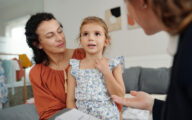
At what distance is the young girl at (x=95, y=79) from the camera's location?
1.14m

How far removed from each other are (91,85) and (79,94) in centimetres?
11

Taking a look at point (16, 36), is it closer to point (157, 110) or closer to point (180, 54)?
point (157, 110)

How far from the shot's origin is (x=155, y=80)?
95.9 inches

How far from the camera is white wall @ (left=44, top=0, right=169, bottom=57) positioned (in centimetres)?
313

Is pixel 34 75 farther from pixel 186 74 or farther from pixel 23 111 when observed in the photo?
pixel 186 74

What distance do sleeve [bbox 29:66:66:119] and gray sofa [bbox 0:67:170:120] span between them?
411mm

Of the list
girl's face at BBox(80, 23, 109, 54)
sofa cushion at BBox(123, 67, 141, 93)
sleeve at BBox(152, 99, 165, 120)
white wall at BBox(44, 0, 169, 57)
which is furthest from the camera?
white wall at BBox(44, 0, 169, 57)

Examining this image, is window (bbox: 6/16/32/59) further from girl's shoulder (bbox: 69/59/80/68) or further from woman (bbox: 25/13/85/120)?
girl's shoulder (bbox: 69/59/80/68)

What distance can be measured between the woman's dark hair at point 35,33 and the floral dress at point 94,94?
0.44m

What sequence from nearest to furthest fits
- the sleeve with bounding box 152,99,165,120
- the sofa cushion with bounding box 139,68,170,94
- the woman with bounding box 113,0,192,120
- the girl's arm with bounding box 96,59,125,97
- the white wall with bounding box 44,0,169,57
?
the woman with bounding box 113,0,192,120
the sleeve with bounding box 152,99,165,120
the girl's arm with bounding box 96,59,125,97
the sofa cushion with bounding box 139,68,170,94
the white wall with bounding box 44,0,169,57

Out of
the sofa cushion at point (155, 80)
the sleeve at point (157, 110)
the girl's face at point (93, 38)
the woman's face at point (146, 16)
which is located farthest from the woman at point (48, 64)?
the sofa cushion at point (155, 80)

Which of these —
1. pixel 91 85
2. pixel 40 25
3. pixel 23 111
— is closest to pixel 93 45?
pixel 91 85

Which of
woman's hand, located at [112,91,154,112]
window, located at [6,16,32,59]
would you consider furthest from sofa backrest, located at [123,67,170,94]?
window, located at [6,16,32,59]

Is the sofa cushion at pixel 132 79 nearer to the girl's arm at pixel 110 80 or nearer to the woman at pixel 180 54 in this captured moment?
the girl's arm at pixel 110 80
